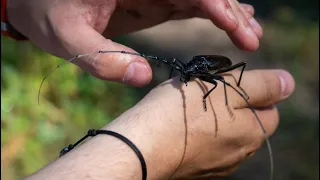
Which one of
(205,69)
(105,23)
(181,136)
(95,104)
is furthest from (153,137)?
(95,104)

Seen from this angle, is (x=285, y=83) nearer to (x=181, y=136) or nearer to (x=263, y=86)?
(x=263, y=86)

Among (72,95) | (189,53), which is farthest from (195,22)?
(72,95)

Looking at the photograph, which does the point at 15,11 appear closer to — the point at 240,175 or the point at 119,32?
the point at 119,32

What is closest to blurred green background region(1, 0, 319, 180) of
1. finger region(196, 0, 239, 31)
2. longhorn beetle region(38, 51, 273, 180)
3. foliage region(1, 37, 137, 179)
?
foliage region(1, 37, 137, 179)

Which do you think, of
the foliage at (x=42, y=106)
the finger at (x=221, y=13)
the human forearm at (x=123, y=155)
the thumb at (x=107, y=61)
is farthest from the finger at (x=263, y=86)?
the foliage at (x=42, y=106)

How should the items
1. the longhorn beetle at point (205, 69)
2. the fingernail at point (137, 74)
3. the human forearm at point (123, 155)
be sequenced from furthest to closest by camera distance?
1. the longhorn beetle at point (205, 69)
2. the fingernail at point (137, 74)
3. the human forearm at point (123, 155)

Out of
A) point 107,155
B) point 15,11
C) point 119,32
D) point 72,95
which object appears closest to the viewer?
point 107,155

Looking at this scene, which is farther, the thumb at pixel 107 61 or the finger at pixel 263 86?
the finger at pixel 263 86

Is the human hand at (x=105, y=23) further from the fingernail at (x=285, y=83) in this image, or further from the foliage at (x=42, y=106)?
the foliage at (x=42, y=106)
